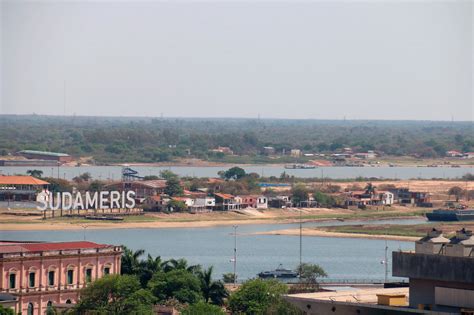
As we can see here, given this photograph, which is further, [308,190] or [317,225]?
[308,190]

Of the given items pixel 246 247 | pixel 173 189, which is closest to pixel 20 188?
pixel 173 189

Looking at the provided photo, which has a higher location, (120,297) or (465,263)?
(465,263)

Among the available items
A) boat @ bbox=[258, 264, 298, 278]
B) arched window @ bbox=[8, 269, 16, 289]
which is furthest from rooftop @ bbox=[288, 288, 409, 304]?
boat @ bbox=[258, 264, 298, 278]

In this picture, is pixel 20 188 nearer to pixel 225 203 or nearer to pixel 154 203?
pixel 154 203

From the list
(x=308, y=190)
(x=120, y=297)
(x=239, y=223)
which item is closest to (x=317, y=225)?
(x=239, y=223)

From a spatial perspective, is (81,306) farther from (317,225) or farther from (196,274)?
(317,225)
